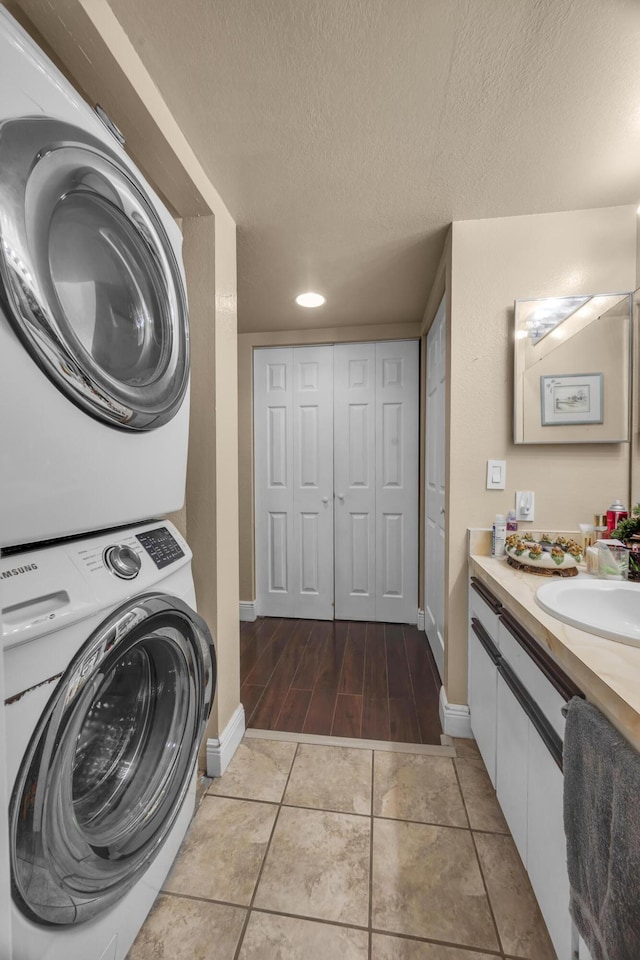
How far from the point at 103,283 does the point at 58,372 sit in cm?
30

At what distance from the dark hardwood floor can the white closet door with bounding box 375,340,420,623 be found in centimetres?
26

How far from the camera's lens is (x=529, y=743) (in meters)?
1.07

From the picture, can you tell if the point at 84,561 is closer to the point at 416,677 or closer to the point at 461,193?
the point at 461,193

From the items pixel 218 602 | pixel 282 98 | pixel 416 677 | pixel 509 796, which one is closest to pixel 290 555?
pixel 416 677

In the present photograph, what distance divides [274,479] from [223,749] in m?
1.99

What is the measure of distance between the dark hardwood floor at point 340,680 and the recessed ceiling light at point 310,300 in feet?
7.63

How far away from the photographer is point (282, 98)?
1.19 m

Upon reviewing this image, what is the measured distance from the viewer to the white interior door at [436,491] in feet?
7.18

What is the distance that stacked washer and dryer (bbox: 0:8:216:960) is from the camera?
0.63m

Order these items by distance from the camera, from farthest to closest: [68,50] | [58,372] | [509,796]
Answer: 1. [509,796]
2. [68,50]
3. [58,372]

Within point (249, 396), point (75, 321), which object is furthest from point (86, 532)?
point (249, 396)

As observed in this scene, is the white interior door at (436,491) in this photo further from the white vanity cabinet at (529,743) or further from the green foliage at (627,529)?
the green foliage at (627,529)

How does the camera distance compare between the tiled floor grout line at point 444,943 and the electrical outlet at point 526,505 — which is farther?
the electrical outlet at point 526,505

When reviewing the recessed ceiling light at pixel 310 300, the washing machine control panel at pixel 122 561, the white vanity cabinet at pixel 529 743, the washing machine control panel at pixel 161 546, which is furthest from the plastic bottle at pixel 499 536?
the recessed ceiling light at pixel 310 300
